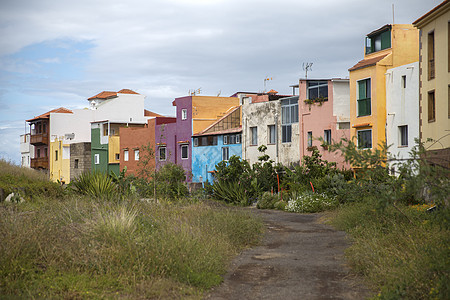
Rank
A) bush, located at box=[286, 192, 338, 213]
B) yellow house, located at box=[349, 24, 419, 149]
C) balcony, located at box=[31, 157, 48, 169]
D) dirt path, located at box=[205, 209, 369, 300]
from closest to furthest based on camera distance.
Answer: dirt path, located at box=[205, 209, 369, 300] < bush, located at box=[286, 192, 338, 213] < yellow house, located at box=[349, 24, 419, 149] < balcony, located at box=[31, 157, 48, 169]

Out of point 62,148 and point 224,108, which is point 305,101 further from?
point 62,148

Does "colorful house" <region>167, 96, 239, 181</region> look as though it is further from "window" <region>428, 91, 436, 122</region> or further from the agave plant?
the agave plant

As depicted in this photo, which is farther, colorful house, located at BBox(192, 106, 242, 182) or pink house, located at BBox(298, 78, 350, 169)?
colorful house, located at BBox(192, 106, 242, 182)

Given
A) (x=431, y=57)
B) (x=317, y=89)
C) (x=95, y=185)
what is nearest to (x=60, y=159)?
(x=317, y=89)

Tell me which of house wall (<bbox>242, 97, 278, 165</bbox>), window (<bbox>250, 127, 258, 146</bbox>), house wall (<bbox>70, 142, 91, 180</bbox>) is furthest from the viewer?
house wall (<bbox>70, 142, 91, 180</bbox>)

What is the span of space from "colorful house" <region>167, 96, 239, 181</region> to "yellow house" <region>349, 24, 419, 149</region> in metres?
18.1

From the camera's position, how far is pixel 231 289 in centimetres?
867

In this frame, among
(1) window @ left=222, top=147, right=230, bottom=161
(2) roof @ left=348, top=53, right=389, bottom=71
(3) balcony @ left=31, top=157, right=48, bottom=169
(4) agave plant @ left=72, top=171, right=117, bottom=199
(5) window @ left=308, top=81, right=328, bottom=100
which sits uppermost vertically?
(2) roof @ left=348, top=53, right=389, bottom=71

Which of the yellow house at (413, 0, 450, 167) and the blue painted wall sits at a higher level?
the yellow house at (413, 0, 450, 167)

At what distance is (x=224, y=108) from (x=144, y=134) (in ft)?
27.4

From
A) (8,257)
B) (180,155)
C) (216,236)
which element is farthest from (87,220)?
(180,155)

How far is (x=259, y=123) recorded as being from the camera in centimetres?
3659

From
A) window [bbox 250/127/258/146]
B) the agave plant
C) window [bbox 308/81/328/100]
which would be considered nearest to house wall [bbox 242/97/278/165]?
window [bbox 250/127/258/146]

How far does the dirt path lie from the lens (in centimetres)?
836
